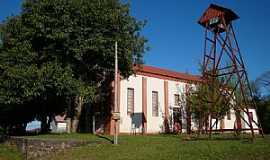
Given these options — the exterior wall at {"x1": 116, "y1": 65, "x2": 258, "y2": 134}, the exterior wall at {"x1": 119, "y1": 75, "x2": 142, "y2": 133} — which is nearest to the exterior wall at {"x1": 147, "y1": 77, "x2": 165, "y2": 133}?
the exterior wall at {"x1": 116, "y1": 65, "x2": 258, "y2": 134}

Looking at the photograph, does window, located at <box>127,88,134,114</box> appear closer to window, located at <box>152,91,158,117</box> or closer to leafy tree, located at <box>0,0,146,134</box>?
window, located at <box>152,91,158,117</box>

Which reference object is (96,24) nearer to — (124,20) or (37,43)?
(124,20)

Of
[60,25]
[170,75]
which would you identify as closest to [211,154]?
[60,25]

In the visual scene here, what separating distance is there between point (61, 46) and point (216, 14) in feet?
36.3

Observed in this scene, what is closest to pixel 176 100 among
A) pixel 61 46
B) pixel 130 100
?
pixel 130 100

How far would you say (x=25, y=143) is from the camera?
21188mm

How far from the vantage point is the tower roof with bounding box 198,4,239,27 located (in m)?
20.4

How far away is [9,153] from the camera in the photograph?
22.4 meters

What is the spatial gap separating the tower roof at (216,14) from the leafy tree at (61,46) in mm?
6325

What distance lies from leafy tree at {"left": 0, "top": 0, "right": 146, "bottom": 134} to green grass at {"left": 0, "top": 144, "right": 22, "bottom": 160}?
3419 millimetres

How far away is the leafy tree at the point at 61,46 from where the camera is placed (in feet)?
74.5

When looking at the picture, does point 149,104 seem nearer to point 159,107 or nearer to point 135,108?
point 159,107

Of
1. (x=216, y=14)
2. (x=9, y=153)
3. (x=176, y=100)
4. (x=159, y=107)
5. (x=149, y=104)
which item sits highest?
(x=216, y=14)

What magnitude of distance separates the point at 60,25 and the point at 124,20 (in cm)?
504
